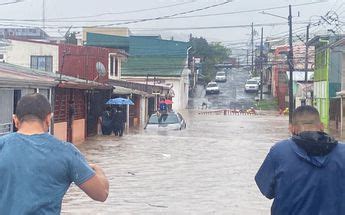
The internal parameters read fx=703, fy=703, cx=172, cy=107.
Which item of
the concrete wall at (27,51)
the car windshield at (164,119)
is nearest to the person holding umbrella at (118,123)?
the car windshield at (164,119)

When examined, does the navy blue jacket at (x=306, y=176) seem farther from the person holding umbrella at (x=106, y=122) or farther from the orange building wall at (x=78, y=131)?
the person holding umbrella at (x=106, y=122)

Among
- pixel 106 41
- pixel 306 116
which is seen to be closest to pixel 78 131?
pixel 306 116

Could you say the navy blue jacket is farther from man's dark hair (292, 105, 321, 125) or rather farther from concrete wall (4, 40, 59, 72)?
concrete wall (4, 40, 59, 72)

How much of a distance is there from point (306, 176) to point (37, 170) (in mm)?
1789

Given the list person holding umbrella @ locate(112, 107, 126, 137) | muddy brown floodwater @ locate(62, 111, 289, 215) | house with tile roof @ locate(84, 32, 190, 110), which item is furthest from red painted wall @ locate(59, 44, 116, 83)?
house with tile roof @ locate(84, 32, 190, 110)

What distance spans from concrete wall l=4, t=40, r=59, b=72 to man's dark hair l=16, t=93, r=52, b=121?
37809 millimetres

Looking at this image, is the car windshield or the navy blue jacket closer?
the navy blue jacket

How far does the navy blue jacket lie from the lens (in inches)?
184

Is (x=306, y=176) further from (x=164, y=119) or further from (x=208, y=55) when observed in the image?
(x=208, y=55)

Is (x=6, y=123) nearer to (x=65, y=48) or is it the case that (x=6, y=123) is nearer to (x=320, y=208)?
(x=320, y=208)

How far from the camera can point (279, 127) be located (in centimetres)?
4391

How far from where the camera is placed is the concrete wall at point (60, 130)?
25.2 metres

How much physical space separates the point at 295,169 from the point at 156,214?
273 inches

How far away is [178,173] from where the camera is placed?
17859mm
